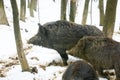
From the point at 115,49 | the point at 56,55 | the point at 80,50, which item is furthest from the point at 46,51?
the point at 115,49

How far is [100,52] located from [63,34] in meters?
2.22

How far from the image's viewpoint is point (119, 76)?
9.05m

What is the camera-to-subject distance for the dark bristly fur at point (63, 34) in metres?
11.7

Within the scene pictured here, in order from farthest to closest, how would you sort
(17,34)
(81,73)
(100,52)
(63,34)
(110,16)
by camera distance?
(110,16) → (63,34) → (17,34) → (100,52) → (81,73)

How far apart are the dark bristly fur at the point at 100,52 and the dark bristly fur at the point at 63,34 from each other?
2.01 feet

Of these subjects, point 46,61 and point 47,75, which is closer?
point 47,75

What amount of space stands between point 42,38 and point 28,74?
6.95ft

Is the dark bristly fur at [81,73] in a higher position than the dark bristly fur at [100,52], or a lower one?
higher

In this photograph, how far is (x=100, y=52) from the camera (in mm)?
10008

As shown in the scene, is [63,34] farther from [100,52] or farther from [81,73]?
[81,73]

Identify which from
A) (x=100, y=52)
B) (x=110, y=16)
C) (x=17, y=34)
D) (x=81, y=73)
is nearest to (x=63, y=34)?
(x=17, y=34)

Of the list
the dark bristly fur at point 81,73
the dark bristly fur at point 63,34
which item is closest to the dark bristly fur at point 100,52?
the dark bristly fur at point 63,34

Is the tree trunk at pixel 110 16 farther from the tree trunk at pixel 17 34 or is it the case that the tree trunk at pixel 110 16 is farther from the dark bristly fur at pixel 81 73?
the dark bristly fur at pixel 81 73

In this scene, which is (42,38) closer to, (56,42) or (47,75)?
(56,42)
